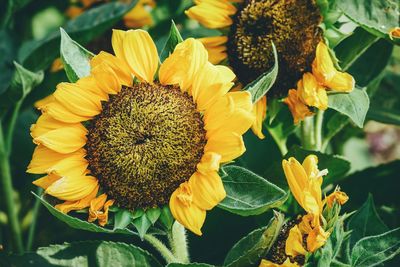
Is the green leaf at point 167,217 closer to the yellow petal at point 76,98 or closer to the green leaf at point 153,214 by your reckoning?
the green leaf at point 153,214

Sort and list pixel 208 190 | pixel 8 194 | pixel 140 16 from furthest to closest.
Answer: pixel 140 16
pixel 8 194
pixel 208 190

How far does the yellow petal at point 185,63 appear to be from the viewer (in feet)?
2.98

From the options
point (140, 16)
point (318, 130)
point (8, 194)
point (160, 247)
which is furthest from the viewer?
point (140, 16)

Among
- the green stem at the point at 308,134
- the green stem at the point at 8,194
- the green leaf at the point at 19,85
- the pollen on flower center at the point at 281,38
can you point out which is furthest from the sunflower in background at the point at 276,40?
the green stem at the point at 8,194

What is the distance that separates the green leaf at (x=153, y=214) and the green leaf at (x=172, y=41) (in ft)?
0.69

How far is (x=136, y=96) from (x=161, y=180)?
114 millimetres

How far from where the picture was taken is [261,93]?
0.93 metres

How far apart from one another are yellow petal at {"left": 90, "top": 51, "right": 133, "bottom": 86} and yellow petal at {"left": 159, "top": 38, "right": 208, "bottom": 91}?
44 millimetres

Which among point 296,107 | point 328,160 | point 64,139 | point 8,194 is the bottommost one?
point 8,194

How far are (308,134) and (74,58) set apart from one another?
0.41m

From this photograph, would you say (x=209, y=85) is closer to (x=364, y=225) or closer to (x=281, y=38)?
(x=281, y=38)

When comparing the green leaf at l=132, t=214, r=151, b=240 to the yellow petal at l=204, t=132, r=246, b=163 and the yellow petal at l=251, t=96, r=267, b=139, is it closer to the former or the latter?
the yellow petal at l=204, t=132, r=246, b=163

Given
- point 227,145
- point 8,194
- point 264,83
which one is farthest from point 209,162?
point 8,194

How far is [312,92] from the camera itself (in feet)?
3.37
